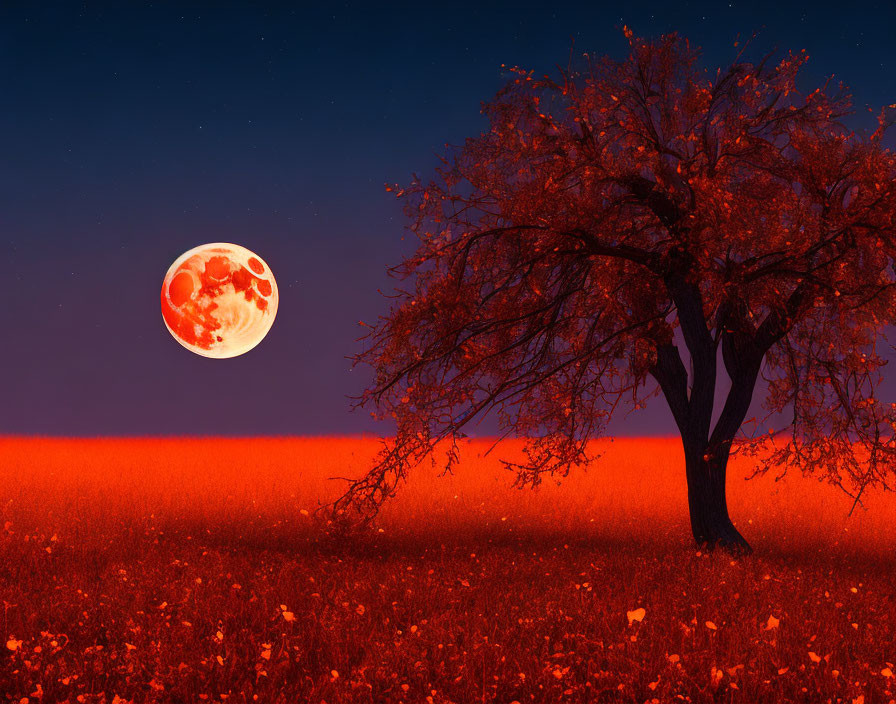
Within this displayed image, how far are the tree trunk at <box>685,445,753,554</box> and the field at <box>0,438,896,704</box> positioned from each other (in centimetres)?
52

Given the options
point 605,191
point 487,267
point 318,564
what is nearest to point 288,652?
point 318,564

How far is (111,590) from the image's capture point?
35.0 ft

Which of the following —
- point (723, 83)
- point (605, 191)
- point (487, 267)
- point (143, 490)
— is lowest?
point (143, 490)

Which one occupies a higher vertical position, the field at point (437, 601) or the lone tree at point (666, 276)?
the lone tree at point (666, 276)

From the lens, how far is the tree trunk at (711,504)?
14656mm

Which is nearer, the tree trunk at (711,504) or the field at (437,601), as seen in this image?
the field at (437,601)

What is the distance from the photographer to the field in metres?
7.60

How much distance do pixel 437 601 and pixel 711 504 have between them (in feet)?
22.0

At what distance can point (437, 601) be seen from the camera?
33.8 ft

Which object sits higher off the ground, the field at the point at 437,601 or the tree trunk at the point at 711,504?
the tree trunk at the point at 711,504

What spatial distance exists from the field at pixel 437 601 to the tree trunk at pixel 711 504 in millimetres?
522

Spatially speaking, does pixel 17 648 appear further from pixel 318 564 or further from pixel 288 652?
pixel 318 564

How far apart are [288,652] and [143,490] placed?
552 inches

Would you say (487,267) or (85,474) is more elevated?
(487,267)
